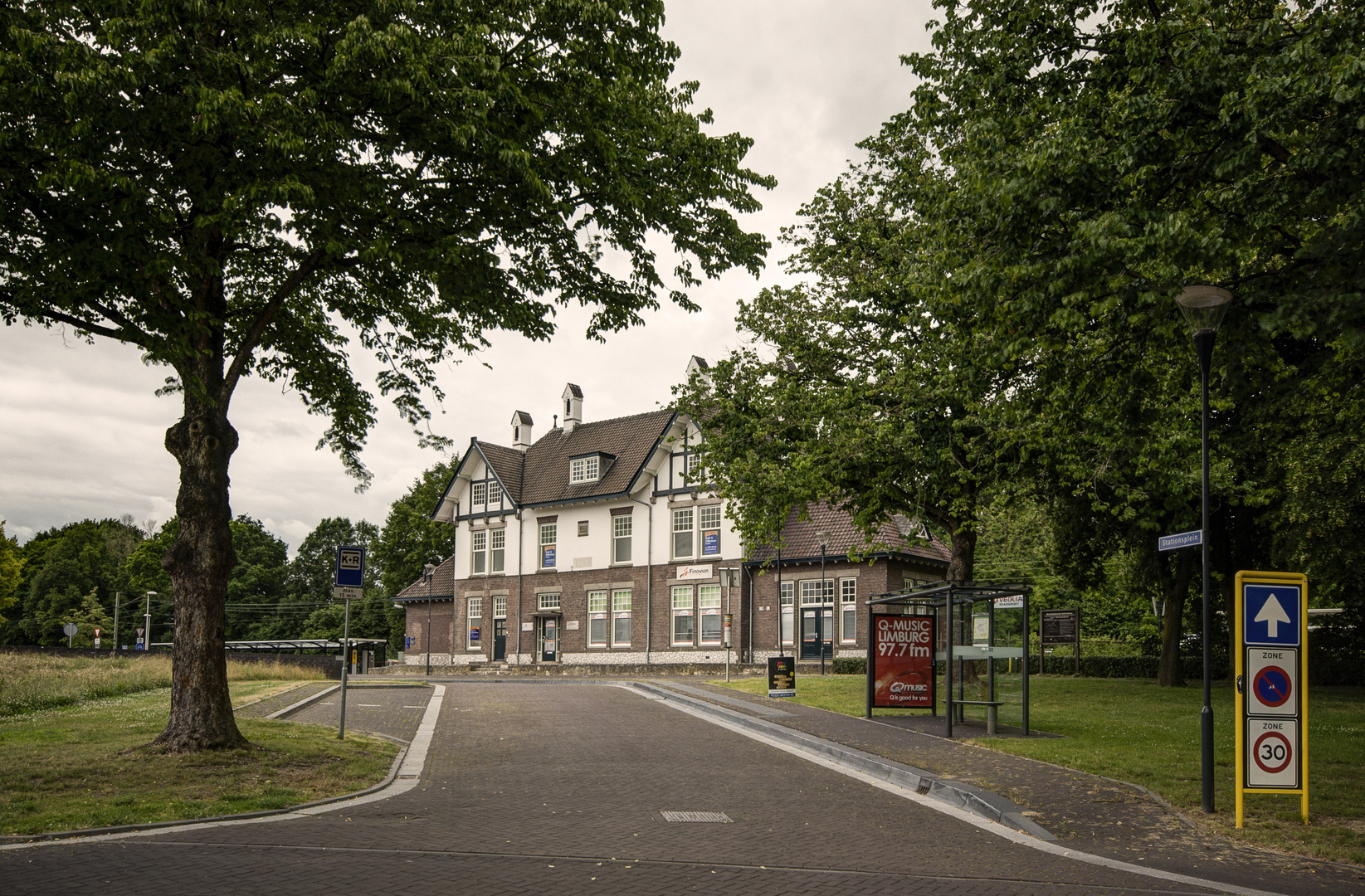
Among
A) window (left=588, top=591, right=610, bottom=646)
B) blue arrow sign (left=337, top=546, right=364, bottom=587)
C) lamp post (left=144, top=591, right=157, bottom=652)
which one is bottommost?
lamp post (left=144, top=591, right=157, bottom=652)

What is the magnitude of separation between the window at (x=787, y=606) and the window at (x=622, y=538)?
A: 8.12 meters

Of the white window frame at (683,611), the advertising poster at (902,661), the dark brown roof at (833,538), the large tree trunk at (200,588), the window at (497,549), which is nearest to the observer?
the large tree trunk at (200,588)

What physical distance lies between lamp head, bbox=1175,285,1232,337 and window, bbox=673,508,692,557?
3623 cm

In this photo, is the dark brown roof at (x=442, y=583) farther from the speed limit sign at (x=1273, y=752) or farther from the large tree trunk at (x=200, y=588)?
the speed limit sign at (x=1273, y=752)

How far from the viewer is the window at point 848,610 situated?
40.9m

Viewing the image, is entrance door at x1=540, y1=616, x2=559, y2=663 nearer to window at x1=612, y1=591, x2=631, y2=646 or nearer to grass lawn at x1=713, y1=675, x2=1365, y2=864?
window at x1=612, y1=591, x2=631, y2=646

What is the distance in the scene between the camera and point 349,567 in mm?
15938

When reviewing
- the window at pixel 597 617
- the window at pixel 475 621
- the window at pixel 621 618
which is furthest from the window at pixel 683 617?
the window at pixel 475 621

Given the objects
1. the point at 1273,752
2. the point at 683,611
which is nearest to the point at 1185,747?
the point at 1273,752

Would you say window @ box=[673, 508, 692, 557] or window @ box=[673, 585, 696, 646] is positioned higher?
window @ box=[673, 508, 692, 557]

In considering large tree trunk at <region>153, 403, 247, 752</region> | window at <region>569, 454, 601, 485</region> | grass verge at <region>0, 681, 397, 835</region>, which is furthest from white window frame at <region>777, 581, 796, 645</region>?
large tree trunk at <region>153, 403, 247, 752</region>

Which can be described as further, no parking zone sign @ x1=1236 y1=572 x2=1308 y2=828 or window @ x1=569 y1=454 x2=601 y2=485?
window @ x1=569 y1=454 x2=601 y2=485

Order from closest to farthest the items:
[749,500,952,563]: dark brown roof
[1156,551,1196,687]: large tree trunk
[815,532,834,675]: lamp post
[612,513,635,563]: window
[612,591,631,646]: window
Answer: [1156,551,1196,687]: large tree trunk → [815,532,834,675]: lamp post → [749,500,952,563]: dark brown roof → [612,591,631,646]: window → [612,513,635,563]: window

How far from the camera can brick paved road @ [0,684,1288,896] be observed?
7.24 metres
